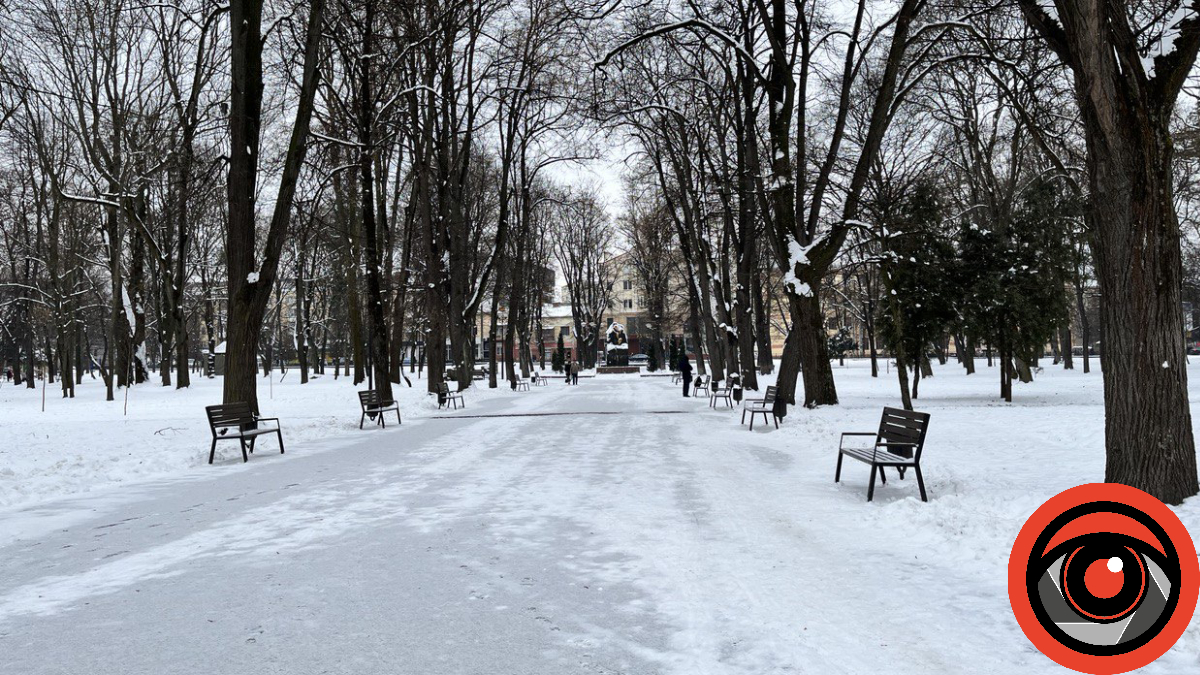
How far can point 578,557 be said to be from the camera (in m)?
5.71

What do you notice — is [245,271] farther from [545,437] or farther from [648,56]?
[648,56]

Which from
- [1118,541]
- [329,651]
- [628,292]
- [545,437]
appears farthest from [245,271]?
[628,292]

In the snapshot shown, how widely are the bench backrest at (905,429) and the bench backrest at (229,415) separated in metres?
9.18

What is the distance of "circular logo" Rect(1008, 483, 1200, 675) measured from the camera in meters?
2.62

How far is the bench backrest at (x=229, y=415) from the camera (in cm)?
1198

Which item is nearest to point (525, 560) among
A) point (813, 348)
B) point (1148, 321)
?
point (1148, 321)

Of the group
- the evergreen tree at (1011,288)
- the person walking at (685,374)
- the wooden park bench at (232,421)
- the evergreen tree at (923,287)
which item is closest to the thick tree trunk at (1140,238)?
the wooden park bench at (232,421)

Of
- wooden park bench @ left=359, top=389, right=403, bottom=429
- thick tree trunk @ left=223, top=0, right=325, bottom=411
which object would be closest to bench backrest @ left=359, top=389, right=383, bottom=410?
wooden park bench @ left=359, top=389, right=403, bottom=429

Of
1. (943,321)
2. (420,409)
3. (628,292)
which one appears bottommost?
(420,409)

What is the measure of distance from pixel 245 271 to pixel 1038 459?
12.8 m

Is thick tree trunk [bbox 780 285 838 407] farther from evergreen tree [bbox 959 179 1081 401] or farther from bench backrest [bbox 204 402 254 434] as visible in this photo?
bench backrest [bbox 204 402 254 434]

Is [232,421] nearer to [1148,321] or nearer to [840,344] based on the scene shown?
[1148,321]

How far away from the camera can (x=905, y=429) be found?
8.30 metres

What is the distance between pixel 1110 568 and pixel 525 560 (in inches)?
150
